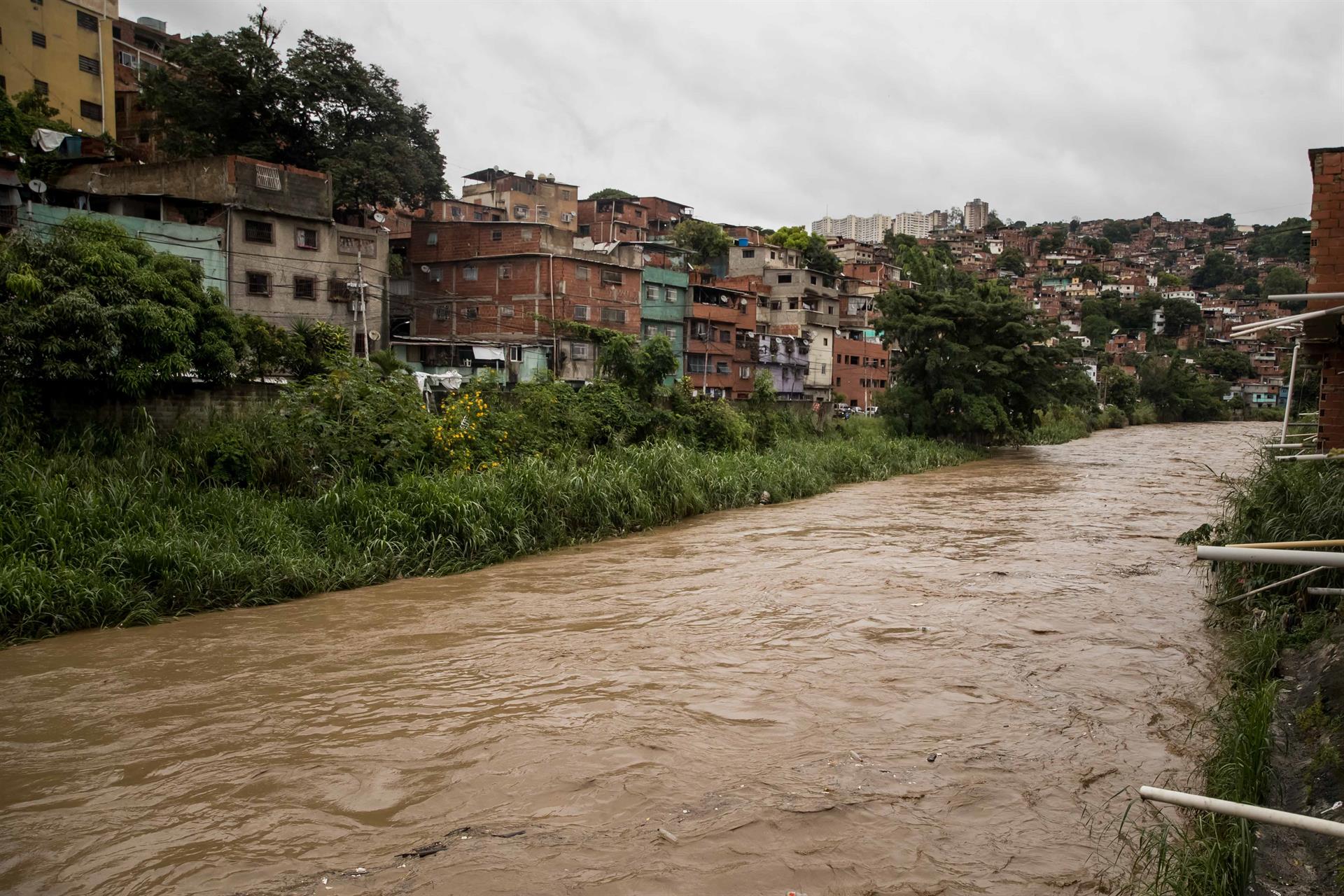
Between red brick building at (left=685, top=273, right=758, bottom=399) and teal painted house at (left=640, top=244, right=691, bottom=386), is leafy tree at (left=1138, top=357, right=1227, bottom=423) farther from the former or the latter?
teal painted house at (left=640, top=244, right=691, bottom=386)

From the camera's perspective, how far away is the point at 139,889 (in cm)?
436

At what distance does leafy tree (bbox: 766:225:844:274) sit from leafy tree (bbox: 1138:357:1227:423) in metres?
22.3

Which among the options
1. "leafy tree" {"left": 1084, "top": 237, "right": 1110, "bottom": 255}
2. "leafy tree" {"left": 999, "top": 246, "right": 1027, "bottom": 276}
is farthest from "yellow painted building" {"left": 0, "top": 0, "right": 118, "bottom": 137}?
"leafy tree" {"left": 1084, "top": 237, "right": 1110, "bottom": 255}

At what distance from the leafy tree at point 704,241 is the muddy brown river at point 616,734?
1768 inches

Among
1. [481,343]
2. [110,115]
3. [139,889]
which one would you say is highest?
[110,115]

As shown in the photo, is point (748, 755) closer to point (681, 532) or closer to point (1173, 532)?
point (681, 532)

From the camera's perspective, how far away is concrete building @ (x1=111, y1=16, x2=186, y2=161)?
3944cm

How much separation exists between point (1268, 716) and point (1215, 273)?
157415mm

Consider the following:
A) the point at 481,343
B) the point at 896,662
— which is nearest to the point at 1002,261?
the point at 481,343

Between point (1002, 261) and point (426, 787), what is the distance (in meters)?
131

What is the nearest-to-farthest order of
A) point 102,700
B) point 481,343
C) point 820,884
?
point 820,884, point 102,700, point 481,343

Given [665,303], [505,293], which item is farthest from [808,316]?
[505,293]

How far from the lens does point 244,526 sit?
1130 cm

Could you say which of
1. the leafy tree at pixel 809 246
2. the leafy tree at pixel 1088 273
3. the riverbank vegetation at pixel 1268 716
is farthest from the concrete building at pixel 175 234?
the leafy tree at pixel 1088 273
